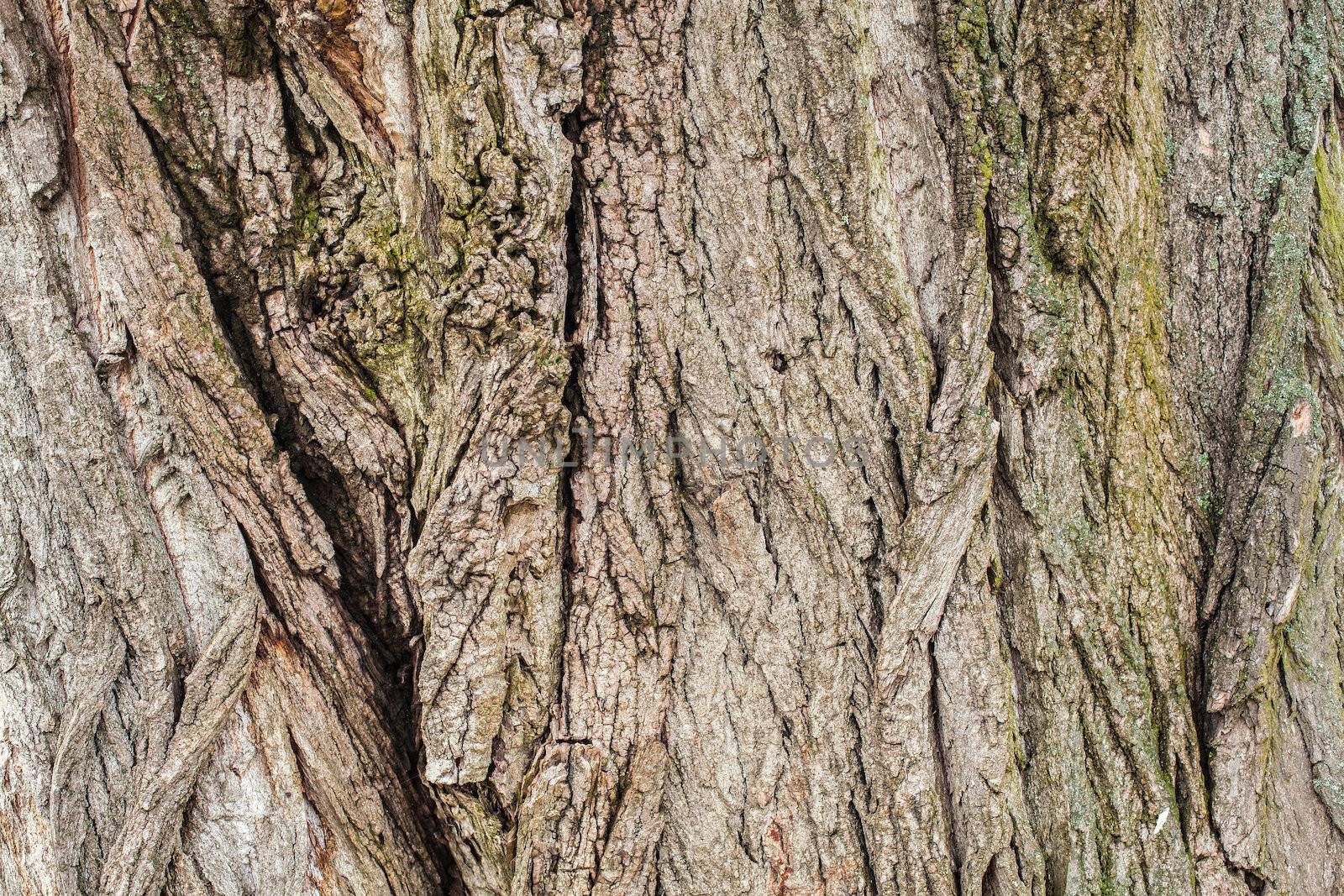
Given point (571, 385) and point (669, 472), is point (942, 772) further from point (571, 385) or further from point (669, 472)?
point (571, 385)

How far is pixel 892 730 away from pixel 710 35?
4.71ft


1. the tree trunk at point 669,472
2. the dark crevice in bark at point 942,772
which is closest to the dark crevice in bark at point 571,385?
the tree trunk at point 669,472

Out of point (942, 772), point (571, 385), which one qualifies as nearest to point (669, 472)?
point (571, 385)

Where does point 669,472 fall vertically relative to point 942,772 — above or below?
above

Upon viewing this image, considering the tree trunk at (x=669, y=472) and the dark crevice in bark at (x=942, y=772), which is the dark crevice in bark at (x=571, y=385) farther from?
the dark crevice in bark at (x=942, y=772)

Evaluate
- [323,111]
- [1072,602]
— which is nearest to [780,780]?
[1072,602]

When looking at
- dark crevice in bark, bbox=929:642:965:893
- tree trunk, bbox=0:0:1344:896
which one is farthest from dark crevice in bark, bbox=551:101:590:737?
dark crevice in bark, bbox=929:642:965:893

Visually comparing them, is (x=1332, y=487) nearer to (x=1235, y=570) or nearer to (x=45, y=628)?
(x=1235, y=570)

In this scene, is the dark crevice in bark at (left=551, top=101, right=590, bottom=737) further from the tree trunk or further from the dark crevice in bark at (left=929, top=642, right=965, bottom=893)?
the dark crevice in bark at (left=929, top=642, right=965, bottom=893)

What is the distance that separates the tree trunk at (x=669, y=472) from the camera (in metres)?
1.70

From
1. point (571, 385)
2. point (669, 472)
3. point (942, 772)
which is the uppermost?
point (571, 385)

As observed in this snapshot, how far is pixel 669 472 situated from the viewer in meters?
1.75

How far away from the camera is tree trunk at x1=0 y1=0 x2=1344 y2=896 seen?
1.70 metres

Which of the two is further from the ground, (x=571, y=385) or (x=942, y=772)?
(x=571, y=385)
